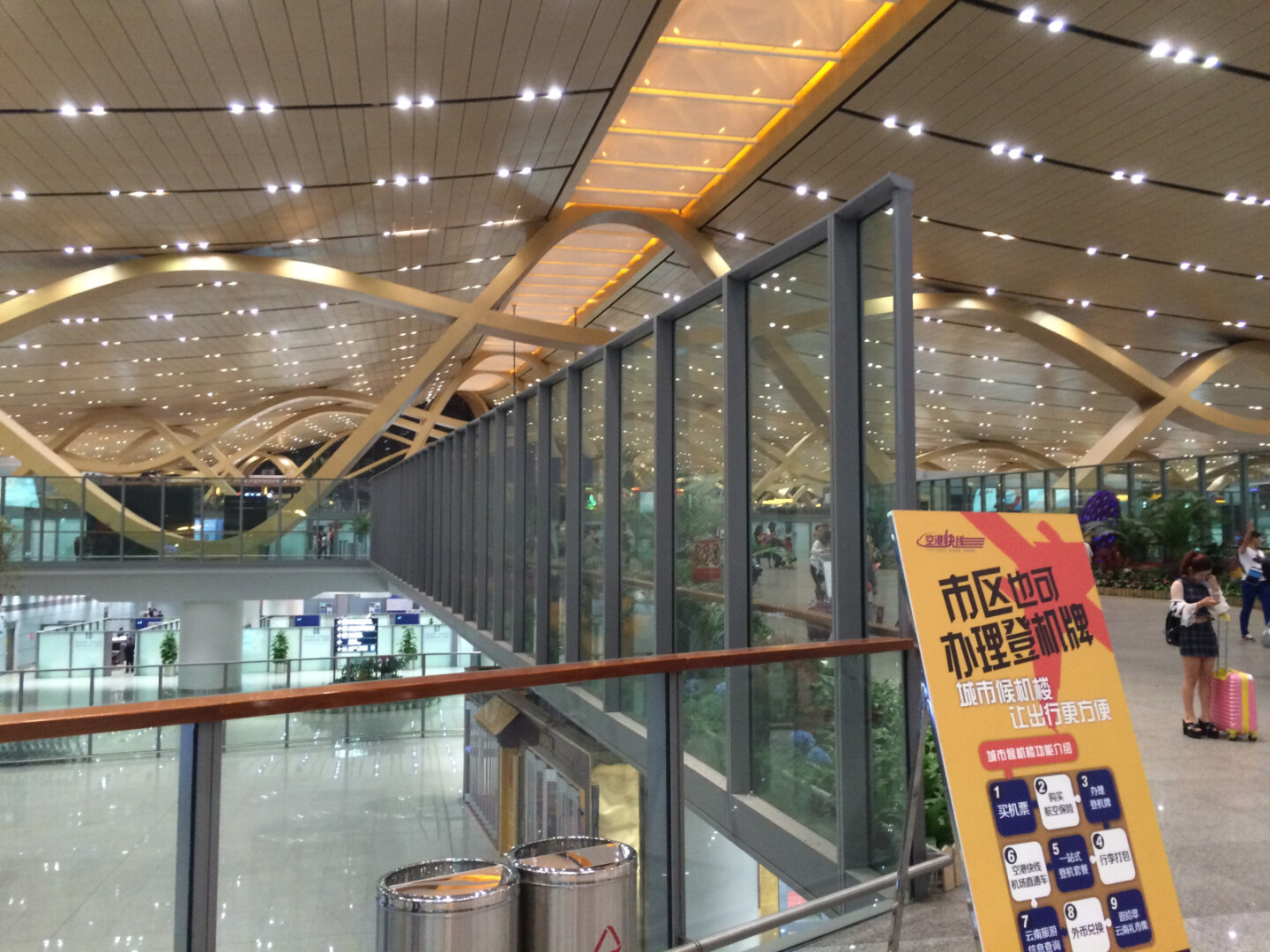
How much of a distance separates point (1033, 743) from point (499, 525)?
33.9 feet

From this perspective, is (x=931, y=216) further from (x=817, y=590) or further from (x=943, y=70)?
(x=817, y=590)

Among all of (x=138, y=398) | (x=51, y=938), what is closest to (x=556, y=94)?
(x=51, y=938)

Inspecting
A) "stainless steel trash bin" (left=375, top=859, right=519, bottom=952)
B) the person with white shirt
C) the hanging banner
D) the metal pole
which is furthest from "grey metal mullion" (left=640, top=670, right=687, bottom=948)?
the person with white shirt

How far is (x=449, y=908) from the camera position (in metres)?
2.86

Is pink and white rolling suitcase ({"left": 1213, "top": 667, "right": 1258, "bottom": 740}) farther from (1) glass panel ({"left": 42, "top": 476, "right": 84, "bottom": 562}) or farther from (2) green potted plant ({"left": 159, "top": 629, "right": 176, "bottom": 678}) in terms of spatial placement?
(2) green potted plant ({"left": 159, "top": 629, "right": 176, "bottom": 678})

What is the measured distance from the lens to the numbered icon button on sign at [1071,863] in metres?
2.95

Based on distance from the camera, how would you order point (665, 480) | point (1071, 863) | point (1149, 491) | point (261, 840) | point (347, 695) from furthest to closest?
1. point (1149, 491)
2. point (665, 480)
3. point (1071, 863)
4. point (347, 695)
5. point (261, 840)

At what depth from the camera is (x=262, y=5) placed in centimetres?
1026

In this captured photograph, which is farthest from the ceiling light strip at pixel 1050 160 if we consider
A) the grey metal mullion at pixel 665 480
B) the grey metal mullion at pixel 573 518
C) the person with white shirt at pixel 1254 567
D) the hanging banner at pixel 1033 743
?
the hanging banner at pixel 1033 743

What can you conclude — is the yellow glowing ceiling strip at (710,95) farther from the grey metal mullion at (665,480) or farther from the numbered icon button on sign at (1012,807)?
the numbered icon button on sign at (1012,807)

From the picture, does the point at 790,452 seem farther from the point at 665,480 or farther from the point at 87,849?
the point at 87,849

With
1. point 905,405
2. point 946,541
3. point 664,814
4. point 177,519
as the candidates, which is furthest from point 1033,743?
point 177,519

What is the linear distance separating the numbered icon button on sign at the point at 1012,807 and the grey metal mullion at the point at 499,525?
10.0m

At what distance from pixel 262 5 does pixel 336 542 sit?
2142cm
